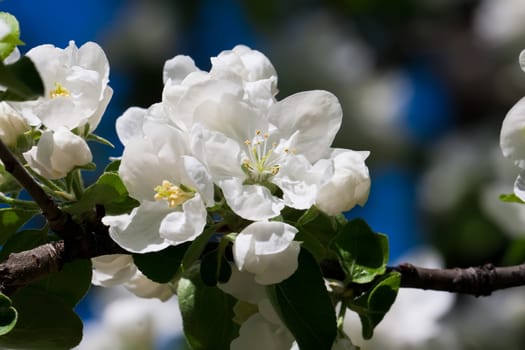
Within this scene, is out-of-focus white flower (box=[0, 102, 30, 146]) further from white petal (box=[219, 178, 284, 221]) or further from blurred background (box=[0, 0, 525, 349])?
blurred background (box=[0, 0, 525, 349])

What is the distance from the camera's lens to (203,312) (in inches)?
47.6

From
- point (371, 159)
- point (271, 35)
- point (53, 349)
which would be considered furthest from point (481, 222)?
point (53, 349)

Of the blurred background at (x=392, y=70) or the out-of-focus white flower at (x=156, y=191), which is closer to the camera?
the out-of-focus white flower at (x=156, y=191)

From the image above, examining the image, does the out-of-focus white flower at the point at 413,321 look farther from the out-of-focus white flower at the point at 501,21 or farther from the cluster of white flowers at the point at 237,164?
the out-of-focus white flower at the point at 501,21

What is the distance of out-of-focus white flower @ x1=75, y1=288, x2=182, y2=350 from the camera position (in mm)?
2086

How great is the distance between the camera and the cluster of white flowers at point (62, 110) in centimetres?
110

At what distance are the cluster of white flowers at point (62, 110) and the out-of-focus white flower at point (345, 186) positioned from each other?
0.27m

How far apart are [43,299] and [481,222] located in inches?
94.1

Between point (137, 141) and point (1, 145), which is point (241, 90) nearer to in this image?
point (137, 141)

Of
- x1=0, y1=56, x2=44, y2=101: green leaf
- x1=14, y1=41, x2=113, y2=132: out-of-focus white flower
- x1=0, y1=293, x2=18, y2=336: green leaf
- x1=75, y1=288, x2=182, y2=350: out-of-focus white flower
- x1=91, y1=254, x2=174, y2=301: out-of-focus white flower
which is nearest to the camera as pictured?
x1=0, y1=56, x2=44, y2=101: green leaf

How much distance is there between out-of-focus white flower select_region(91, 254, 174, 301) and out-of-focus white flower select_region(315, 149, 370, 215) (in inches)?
10.8

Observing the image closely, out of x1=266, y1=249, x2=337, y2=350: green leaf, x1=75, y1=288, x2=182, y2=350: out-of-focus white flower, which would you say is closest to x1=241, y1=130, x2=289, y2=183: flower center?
x1=266, y1=249, x2=337, y2=350: green leaf

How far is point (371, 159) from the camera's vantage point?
4500 mm

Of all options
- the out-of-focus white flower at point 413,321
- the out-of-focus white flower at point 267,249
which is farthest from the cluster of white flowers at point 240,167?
the out-of-focus white flower at point 413,321
